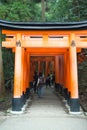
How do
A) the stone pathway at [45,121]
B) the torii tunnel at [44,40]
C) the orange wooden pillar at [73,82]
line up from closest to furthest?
the stone pathway at [45,121] < the orange wooden pillar at [73,82] < the torii tunnel at [44,40]

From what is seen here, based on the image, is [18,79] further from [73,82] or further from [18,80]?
[73,82]

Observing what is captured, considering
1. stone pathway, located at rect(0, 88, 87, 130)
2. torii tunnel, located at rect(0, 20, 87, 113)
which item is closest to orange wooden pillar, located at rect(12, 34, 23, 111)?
torii tunnel, located at rect(0, 20, 87, 113)

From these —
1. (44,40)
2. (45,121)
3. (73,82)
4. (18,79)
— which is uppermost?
(44,40)

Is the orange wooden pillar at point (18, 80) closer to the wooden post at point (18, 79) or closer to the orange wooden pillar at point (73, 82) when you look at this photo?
the wooden post at point (18, 79)

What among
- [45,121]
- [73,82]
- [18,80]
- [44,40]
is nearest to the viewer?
[45,121]

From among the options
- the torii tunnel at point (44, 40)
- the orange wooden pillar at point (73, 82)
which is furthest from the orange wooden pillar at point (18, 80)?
the orange wooden pillar at point (73, 82)

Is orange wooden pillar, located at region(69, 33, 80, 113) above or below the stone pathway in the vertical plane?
above

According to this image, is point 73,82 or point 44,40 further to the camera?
point 44,40

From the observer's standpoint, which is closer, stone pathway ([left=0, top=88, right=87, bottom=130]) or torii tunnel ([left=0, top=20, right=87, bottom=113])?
stone pathway ([left=0, top=88, right=87, bottom=130])

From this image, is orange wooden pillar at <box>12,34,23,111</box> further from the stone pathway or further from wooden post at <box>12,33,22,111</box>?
the stone pathway

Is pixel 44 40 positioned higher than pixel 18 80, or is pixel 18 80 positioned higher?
pixel 44 40

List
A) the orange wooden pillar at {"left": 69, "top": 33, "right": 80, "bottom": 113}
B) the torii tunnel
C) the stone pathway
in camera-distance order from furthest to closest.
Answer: the torii tunnel
the orange wooden pillar at {"left": 69, "top": 33, "right": 80, "bottom": 113}
the stone pathway

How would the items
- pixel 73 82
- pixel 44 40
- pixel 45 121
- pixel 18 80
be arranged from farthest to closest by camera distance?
pixel 44 40 < pixel 18 80 < pixel 73 82 < pixel 45 121

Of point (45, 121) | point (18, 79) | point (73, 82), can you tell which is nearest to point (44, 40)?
point (18, 79)
